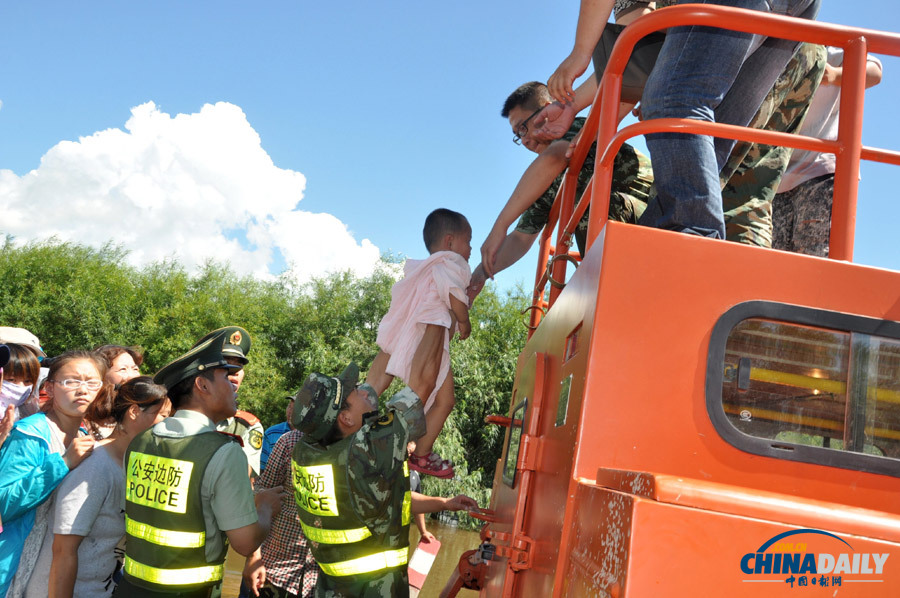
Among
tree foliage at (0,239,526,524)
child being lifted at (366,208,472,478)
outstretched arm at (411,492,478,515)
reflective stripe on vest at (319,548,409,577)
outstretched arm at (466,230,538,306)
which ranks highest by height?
tree foliage at (0,239,526,524)

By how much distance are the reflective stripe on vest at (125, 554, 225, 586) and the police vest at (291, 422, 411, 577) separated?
0.51 meters

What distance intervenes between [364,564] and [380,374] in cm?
152

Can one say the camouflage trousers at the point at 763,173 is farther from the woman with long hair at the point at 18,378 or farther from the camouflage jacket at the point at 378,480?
the woman with long hair at the point at 18,378

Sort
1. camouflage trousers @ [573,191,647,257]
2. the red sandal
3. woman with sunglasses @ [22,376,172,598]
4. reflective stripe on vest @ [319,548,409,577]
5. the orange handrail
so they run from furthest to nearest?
the red sandal, camouflage trousers @ [573,191,647,257], woman with sunglasses @ [22,376,172,598], reflective stripe on vest @ [319,548,409,577], the orange handrail

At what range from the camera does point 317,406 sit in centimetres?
328

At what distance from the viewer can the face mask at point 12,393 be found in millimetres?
4156

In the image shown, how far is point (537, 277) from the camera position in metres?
4.34

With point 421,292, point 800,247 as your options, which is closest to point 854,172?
point 800,247

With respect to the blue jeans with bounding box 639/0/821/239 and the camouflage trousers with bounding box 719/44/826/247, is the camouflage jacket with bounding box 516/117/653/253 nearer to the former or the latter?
the camouflage trousers with bounding box 719/44/826/247

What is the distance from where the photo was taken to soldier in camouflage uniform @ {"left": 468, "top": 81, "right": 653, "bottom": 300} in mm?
3793

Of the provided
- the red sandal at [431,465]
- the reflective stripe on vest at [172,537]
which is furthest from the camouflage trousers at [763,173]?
the reflective stripe on vest at [172,537]

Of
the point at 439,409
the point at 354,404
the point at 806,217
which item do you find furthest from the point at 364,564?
the point at 806,217

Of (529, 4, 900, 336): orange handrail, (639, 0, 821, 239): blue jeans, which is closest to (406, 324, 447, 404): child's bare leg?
(639, 0, 821, 239): blue jeans

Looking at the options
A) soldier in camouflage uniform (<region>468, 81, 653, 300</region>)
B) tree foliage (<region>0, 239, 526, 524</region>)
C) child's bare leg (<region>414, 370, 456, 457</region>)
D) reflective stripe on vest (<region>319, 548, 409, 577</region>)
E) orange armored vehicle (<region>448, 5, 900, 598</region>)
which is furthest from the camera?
tree foliage (<region>0, 239, 526, 524</region>)
